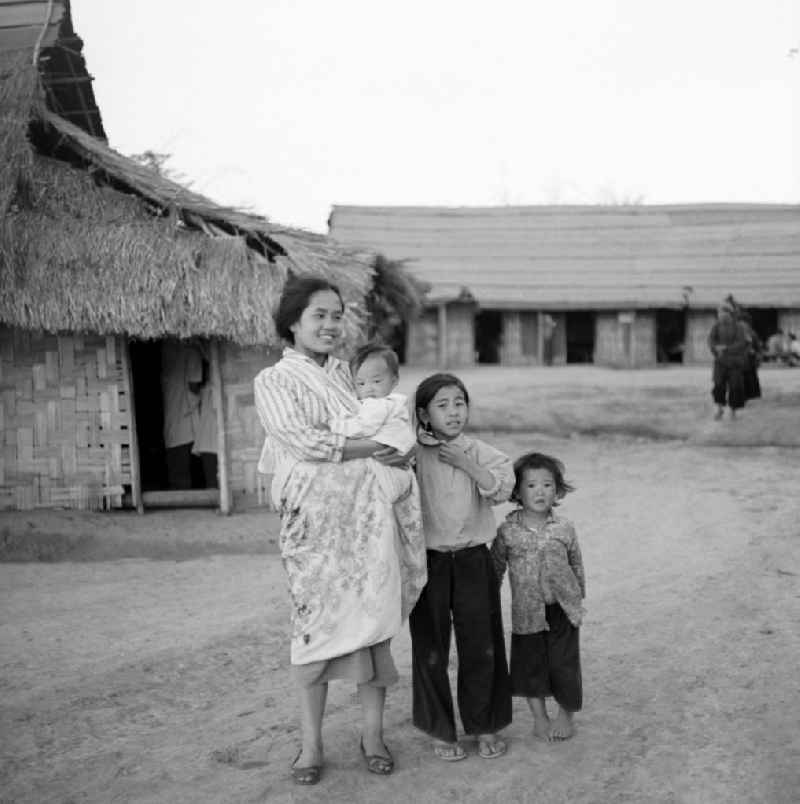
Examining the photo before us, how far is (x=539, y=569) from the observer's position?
130 inches

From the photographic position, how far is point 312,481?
9.78 ft

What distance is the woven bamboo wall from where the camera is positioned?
7.99m

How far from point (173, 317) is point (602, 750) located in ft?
17.1

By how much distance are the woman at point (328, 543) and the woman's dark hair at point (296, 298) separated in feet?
0.57

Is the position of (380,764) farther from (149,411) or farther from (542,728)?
(149,411)

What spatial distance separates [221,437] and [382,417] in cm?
531

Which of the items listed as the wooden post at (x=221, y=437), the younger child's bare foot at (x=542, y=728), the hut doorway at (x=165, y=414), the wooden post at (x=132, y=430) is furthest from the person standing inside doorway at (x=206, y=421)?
the younger child's bare foot at (x=542, y=728)

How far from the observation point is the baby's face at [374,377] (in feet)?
10.3

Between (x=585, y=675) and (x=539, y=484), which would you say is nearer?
(x=539, y=484)

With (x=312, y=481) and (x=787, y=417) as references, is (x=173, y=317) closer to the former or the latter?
(x=312, y=481)

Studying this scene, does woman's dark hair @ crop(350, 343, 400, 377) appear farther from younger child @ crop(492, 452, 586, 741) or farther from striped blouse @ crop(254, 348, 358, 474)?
younger child @ crop(492, 452, 586, 741)

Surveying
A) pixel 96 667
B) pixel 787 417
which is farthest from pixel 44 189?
pixel 787 417

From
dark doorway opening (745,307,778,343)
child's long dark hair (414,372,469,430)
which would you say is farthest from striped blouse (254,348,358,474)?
dark doorway opening (745,307,778,343)

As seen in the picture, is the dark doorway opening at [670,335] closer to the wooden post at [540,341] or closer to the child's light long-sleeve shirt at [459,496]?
the wooden post at [540,341]
